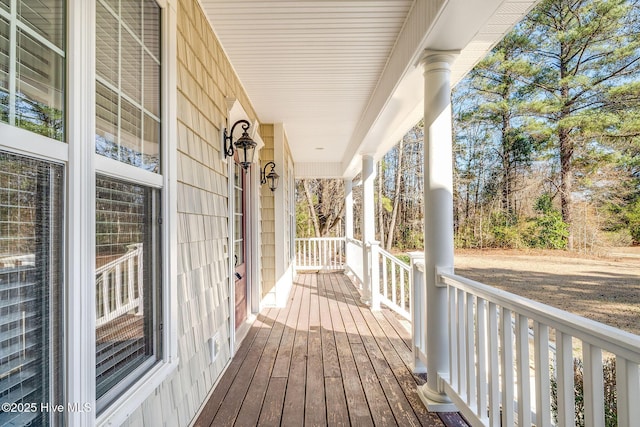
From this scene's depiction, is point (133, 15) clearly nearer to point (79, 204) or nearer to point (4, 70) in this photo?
point (4, 70)

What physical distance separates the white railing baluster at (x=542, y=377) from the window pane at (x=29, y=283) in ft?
5.50

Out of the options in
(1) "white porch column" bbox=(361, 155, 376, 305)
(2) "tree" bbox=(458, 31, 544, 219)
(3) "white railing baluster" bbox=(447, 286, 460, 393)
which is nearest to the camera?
(3) "white railing baluster" bbox=(447, 286, 460, 393)

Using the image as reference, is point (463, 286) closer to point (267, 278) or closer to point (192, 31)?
point (192, 31)

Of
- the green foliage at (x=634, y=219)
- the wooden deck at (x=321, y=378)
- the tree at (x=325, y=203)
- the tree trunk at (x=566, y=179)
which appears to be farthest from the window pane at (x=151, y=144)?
the tree at (x=325, y=203)

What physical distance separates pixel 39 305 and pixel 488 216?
34.5 feet

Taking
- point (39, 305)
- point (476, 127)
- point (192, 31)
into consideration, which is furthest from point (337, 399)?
point (476, 127)

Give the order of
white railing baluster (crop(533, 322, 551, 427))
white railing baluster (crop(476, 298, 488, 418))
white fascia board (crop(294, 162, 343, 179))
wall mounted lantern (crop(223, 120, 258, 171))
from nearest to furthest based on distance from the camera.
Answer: white railing baluster (crop(533, 322, 551, 427)) → white railing baluster (crop(476, 298, 488, 418)) → wall mounted lantern (crop(223, 120, 258, 171)) → white fascia board (crop(294, 162, 343, 179))

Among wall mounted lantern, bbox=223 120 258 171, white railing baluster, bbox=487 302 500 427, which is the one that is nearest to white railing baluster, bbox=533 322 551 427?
white railing baluster, bbox=487 302 500 427

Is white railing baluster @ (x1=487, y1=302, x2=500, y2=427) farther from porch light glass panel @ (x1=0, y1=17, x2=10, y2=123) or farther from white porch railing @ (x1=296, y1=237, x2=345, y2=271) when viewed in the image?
white porch railing @ (x1=296, y1=237, x2=345, y2=271)

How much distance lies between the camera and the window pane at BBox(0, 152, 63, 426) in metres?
0.82

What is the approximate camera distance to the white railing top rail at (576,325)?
92 cm

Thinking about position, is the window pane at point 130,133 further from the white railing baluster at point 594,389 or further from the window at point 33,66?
the white railing baluster at point 594,389

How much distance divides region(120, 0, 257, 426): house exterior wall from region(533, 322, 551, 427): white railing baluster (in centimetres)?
165

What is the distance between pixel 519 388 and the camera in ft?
4.75
